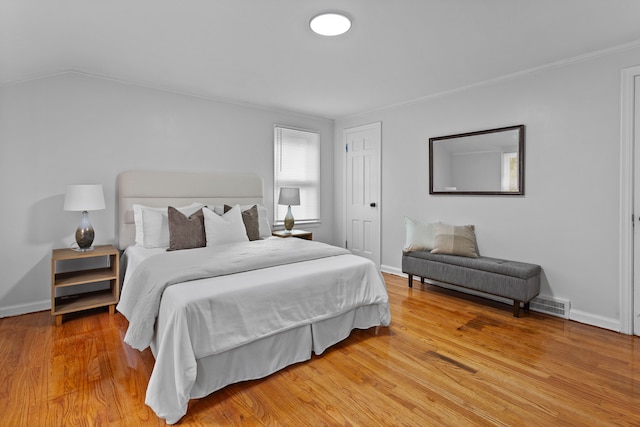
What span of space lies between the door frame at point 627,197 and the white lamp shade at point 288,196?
3369 millimetres

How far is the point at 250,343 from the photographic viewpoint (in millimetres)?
2121

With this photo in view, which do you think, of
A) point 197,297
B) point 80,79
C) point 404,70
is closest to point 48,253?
point 80,79

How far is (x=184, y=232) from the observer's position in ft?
10.6

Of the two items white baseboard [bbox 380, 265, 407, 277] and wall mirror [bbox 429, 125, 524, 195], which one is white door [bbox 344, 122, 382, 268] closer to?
white baseboard [bbox 380, 265, 407, 277]

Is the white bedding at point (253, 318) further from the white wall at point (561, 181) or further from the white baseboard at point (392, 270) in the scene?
the white baseboard at point (392, 270)

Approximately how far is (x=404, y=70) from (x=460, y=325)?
8.06 ft

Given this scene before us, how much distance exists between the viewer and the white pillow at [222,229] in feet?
10.9

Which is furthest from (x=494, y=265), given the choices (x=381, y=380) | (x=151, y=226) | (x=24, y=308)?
(x=24, y=308)

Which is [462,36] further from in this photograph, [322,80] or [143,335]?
[143,335]

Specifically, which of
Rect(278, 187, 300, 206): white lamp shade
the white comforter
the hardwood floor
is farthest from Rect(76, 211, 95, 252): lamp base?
Rect(278, 187, 300, 206): white lamp shade

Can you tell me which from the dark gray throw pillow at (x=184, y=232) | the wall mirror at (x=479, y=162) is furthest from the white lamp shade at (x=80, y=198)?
the wall mirror at (x=479, y=162)

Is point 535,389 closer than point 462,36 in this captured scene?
Yes

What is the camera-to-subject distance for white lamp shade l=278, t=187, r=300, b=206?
4582mm

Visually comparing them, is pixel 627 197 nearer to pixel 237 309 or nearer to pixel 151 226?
pixel 237 309
